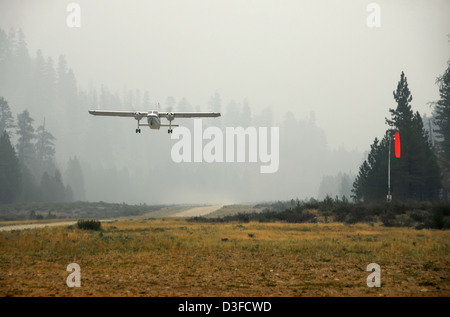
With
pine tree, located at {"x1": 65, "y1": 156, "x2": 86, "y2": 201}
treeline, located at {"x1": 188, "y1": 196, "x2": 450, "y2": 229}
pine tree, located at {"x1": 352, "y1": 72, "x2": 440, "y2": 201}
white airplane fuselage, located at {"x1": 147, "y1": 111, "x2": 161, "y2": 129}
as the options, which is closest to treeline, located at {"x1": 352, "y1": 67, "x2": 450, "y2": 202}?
pine tree, located at {"x1": 352, "y1": 72, "x2": 440, "y2": 201}

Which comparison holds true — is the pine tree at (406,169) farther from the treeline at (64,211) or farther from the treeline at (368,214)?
the treeline at (64,211)

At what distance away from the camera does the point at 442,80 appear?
62875 mm

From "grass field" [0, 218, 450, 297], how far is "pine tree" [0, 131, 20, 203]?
59.0 meters

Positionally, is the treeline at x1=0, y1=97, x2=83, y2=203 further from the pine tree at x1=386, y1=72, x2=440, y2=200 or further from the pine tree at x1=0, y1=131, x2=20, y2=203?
the pine tree at x1=386, y1=72, x2=440, y2=200

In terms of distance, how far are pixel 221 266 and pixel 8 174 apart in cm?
7506

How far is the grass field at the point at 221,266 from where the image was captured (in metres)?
11.5

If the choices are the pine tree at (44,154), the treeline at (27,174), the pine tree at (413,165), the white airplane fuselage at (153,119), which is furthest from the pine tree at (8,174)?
the pine tree at (413,165)

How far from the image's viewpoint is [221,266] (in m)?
15.8

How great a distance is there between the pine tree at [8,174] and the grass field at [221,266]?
5900 centimetres

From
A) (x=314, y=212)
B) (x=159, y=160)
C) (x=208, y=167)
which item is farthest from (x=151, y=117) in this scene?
(x=159, y=160)

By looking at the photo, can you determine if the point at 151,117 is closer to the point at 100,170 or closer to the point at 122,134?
the point at 100,170

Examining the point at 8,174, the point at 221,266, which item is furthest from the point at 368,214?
the point at 8,174

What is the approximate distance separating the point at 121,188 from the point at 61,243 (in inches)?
5044

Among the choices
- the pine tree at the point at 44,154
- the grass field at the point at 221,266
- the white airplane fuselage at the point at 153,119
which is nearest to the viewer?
the grass field at the point at 221,266
